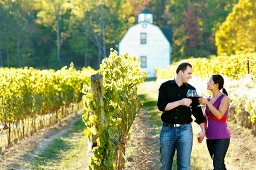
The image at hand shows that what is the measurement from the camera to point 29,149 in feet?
41.6

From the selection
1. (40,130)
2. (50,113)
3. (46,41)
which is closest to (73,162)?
(40,130)

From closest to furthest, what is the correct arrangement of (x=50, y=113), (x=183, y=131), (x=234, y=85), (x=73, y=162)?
(x=183, y=131) → (x=73, y=162) → (x=234, y=85) → (x=50, y=113)

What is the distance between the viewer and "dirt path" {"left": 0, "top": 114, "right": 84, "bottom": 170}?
1103 cm

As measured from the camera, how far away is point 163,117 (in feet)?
22.2

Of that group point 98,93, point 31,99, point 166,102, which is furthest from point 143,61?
point 98,93

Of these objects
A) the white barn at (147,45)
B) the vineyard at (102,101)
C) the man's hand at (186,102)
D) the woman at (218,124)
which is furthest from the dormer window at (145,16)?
the man's hand at (186,102)

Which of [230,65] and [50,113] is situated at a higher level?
[230,65]

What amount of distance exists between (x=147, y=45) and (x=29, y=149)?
44.6 meters

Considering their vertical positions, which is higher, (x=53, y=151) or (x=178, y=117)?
(x=178, y=117)

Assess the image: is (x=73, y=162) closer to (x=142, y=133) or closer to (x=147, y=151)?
(x=147, y=151)

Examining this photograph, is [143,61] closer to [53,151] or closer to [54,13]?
[54,13]

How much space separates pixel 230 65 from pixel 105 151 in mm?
10149

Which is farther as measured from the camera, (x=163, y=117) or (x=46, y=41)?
(x=46, y=41)

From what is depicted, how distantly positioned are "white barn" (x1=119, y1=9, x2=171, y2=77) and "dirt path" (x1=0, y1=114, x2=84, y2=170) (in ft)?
128
